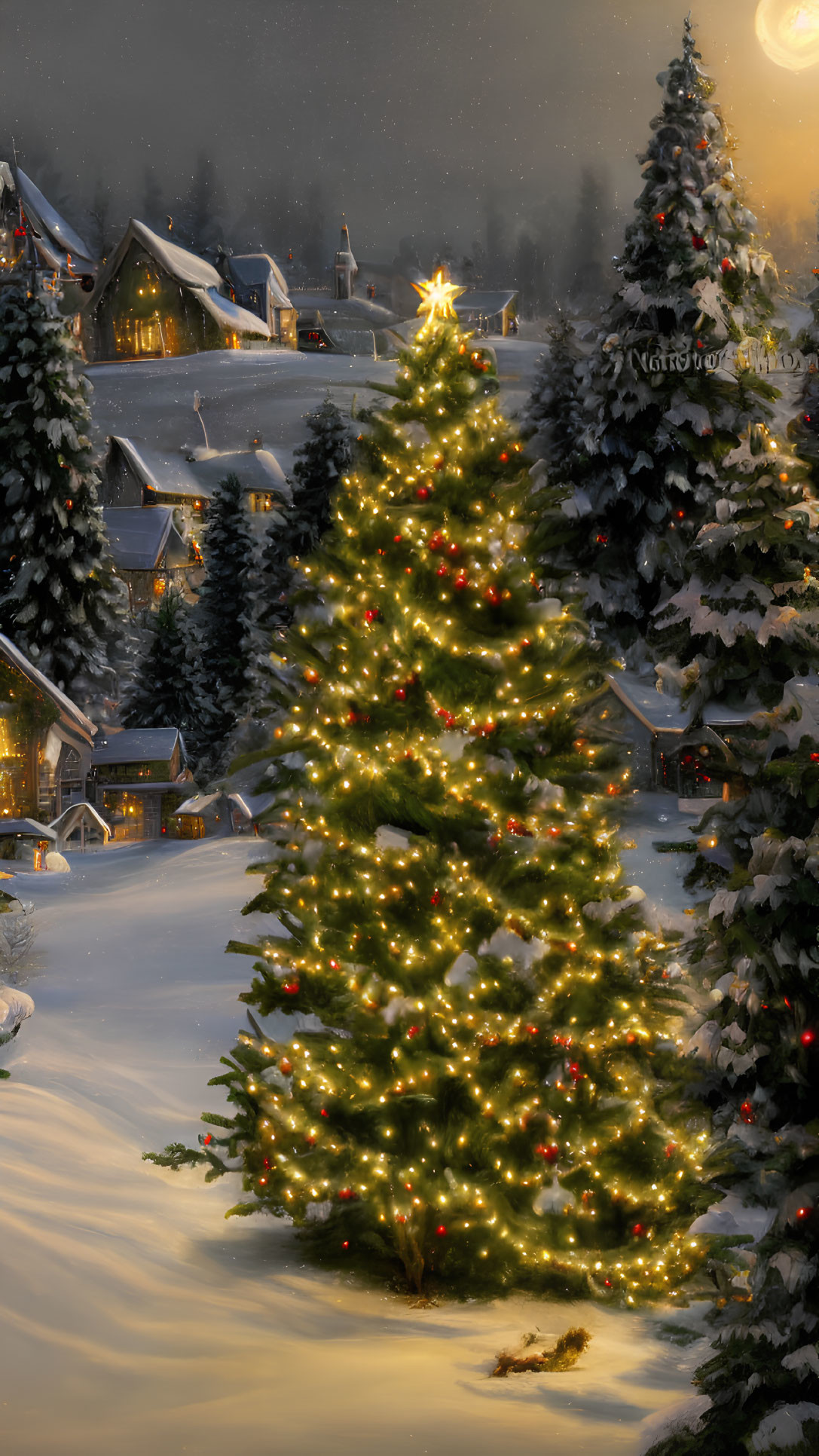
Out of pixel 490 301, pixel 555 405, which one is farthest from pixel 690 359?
pixel 490 301

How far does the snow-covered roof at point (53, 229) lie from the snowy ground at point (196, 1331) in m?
62.3

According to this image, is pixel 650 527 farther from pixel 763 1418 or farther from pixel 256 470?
pixel 256 470

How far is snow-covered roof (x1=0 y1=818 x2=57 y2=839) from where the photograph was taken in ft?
77.5

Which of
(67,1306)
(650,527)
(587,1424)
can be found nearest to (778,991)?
(587,1424)

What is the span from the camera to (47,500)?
1120 inches

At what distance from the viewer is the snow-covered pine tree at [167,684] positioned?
32469mm

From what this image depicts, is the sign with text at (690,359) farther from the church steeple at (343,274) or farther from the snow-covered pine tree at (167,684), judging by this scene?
the church steeple at (343,274)

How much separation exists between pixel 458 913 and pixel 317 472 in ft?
88.3

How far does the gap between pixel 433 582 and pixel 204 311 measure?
204 feet

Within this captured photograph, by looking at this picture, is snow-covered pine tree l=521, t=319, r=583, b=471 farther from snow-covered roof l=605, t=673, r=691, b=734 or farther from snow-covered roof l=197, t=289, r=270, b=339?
snow-covered roof l=197, t=289, r=270, b=339

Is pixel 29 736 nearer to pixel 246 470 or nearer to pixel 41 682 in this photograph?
pixel 41 682

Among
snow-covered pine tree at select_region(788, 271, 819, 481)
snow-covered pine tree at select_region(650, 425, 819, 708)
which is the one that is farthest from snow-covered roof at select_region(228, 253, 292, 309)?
snow-covered pine tree at select_region(650, 425, 819, 708)

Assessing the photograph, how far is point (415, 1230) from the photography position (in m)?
8.32

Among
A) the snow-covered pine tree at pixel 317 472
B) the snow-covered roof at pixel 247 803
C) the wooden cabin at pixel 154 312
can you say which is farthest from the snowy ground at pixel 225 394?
the snow-covered roof at pixel 247 803
